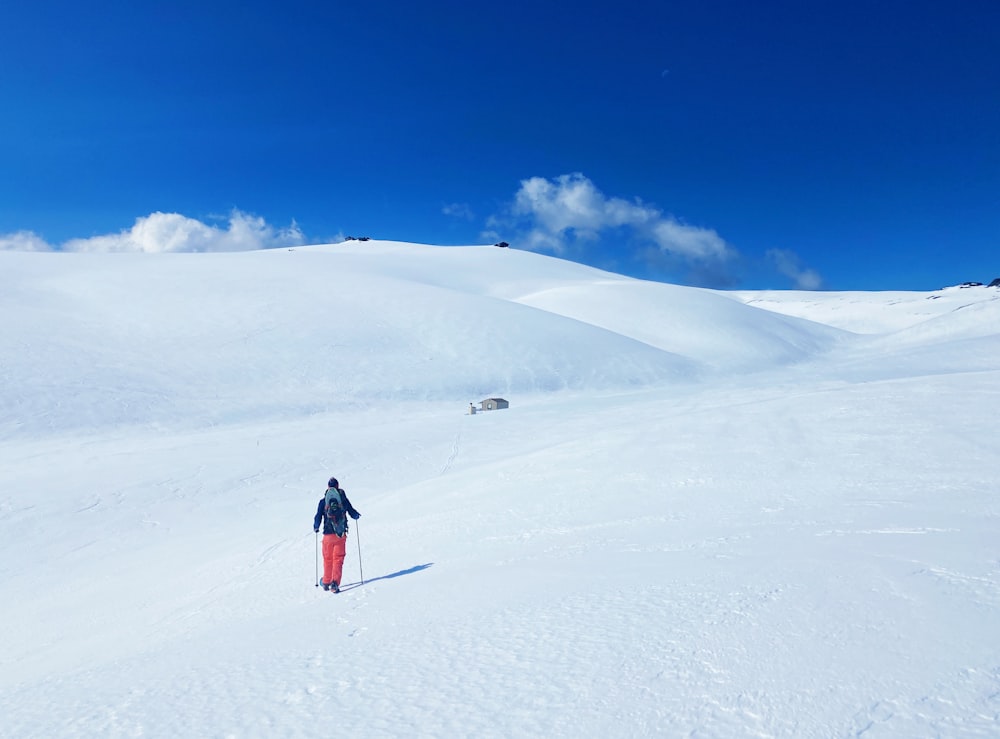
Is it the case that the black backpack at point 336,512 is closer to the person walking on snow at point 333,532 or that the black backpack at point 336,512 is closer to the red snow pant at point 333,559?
the person walking on snow at point 333,532

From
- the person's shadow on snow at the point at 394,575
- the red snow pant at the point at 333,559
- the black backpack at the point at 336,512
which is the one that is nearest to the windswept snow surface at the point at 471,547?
the person's shadow on snow at the point at 394,575

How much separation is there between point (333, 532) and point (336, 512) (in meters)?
0.30

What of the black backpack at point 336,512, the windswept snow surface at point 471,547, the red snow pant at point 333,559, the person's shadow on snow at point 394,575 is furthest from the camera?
the black backpack at point 336,512

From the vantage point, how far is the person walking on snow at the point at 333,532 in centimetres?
918

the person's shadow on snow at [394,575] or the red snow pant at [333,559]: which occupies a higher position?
the red snow pant at [333,559]

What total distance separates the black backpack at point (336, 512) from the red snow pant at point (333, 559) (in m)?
0.17

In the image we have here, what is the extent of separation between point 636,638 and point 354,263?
238 feet

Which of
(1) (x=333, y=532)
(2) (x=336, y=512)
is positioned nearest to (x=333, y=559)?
(1) (x=333, y=532)

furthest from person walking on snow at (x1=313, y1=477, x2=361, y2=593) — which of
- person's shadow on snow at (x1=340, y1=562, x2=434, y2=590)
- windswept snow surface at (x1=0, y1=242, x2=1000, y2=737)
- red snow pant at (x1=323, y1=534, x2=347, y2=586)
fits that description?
windswept snow surface at (x1=0, y1=242, x2=1000, y2=737)

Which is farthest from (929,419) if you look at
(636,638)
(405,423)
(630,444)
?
(405,423)

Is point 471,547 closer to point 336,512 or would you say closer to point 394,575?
point 394,575

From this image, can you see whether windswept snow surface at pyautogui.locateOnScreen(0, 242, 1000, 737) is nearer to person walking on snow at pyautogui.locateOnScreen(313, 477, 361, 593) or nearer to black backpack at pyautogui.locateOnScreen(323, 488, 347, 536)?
person walking on snow at pyautogui.locateOnScreen(313, 477, 361, 593)

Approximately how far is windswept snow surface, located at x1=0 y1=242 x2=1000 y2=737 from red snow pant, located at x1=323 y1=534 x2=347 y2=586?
0.37 metres

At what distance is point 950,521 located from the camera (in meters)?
8.91
